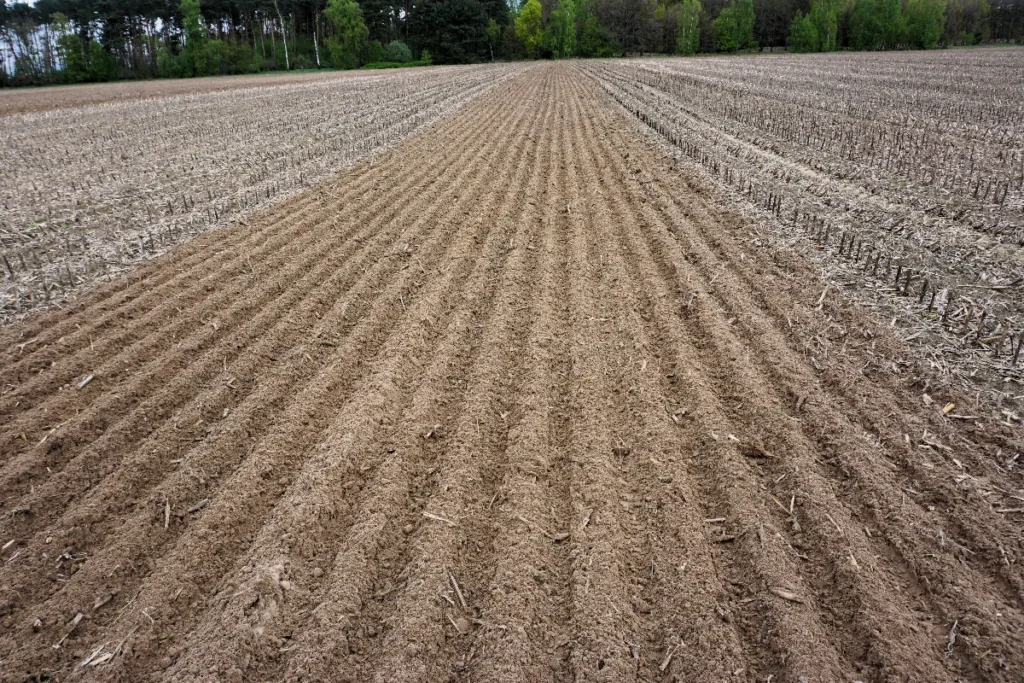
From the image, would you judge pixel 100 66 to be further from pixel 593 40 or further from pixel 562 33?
pixel 593 40

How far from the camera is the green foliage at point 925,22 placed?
66.1 meters

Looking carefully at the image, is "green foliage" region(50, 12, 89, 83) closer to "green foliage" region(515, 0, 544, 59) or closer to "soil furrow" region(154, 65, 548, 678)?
"green foliage" region(515, 0, 544, 59)

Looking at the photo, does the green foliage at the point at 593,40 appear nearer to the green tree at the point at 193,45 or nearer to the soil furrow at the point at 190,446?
the green tree at the point at 193,45

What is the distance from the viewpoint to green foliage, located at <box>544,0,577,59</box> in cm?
7869

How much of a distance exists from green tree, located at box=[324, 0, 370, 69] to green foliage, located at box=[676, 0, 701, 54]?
130 ft

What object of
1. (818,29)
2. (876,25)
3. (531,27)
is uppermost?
(531,27)

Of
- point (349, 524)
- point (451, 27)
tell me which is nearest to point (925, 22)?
point (451, 27)

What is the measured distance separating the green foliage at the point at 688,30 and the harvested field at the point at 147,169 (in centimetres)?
5809

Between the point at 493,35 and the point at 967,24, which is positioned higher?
the point at 493,35

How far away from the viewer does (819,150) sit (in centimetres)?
1449

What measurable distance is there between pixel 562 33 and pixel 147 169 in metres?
75.6

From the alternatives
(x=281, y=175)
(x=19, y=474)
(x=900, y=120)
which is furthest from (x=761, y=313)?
(x=900, y=120)

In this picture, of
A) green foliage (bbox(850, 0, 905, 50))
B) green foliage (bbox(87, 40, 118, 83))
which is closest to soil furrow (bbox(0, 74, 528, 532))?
green foliage (bbox(87, 40, 118, 83))

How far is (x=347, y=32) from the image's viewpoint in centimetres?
7006
